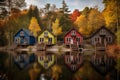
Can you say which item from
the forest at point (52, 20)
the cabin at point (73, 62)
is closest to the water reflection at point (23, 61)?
the cabin at point (73, 62)

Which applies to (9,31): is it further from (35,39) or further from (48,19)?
(48,19)

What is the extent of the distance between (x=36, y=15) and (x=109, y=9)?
25.3 metres

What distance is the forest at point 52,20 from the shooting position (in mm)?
49062

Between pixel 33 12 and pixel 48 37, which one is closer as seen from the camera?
pixel 48 37

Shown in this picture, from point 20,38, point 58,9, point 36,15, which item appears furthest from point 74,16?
point 20,38

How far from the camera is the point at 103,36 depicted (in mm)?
44094

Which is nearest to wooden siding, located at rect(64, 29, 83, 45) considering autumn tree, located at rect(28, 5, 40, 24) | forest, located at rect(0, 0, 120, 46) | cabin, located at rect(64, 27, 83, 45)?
cabin, located at rect(64, 27, 83, 45)

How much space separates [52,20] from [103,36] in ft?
61.9

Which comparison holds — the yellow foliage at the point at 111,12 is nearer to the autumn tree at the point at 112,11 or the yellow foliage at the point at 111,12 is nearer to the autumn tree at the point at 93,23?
the autumn tree at the point at 112,11

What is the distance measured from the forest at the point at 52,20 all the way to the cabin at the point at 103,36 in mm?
854

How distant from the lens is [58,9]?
60000 millimetres

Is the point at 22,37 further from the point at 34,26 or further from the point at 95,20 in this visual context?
the point at 95,20

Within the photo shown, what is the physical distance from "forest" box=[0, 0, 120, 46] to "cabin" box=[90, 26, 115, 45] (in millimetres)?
854

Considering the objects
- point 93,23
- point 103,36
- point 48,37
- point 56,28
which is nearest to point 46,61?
point 103,36
